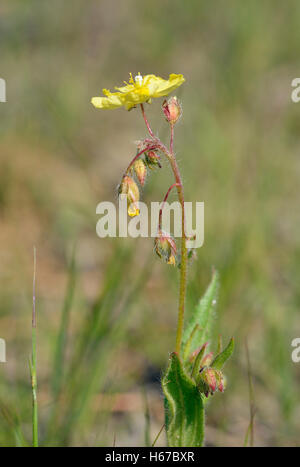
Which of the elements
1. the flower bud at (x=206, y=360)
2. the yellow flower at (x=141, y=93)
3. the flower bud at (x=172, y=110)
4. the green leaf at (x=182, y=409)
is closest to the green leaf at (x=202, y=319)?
the flower bud at (x=206, y=360)

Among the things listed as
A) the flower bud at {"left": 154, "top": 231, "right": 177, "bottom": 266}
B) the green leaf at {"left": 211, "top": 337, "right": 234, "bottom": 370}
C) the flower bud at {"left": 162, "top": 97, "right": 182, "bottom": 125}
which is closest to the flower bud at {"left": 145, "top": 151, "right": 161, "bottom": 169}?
the flower bud at {"left": 162, "top": 97, "right": 182, "bottom": 125}

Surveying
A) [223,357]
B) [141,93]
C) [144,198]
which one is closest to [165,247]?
[223,357]

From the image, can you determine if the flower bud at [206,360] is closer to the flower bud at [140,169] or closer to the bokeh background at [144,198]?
the bokeh background at [144,198]

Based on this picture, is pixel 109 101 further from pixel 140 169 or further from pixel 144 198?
pixel 144 198

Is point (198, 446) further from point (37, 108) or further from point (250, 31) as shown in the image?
point (250, 31)

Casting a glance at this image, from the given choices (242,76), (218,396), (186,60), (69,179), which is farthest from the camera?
(186,60)

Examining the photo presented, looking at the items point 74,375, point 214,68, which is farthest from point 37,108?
point 74,375
